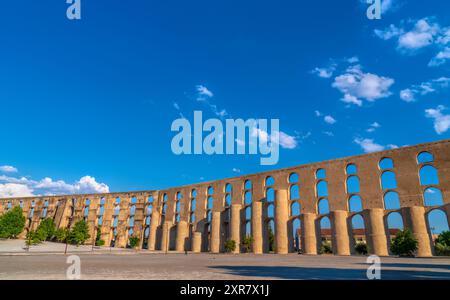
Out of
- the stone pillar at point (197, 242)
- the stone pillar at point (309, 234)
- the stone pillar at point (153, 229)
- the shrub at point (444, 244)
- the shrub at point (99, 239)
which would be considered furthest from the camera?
the shrub at point (99, 239)

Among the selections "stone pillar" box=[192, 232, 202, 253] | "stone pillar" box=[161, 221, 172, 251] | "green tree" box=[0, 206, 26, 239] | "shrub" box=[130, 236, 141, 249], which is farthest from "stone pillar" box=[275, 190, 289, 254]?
"green tree" box=[0, 206, 26, 239]

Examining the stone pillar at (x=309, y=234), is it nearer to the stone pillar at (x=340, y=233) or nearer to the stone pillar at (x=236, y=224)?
the stone pillar at (x=340, y=233)

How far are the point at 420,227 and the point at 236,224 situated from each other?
25.4m

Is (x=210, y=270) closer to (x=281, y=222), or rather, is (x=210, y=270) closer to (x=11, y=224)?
(x=281, y=222)

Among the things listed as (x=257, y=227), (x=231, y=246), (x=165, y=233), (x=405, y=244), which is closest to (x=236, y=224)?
(x=257, y=227)

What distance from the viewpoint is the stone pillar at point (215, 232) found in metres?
49.2

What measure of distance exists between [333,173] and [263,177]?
1181 centimetres

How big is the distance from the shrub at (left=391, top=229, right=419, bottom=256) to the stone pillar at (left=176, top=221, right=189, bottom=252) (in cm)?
3659

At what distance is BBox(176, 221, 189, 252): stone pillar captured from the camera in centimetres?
5545

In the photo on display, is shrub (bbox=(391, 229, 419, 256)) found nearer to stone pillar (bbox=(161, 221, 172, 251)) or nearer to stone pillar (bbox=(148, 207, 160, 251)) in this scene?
stone pillar (bbox=(161, 221, 172, 251))

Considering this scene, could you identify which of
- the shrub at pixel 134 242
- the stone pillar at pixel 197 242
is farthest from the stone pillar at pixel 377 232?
the shrub at pixel 134 242

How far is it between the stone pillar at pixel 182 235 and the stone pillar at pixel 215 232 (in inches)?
310

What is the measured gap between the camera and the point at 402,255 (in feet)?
96.4
